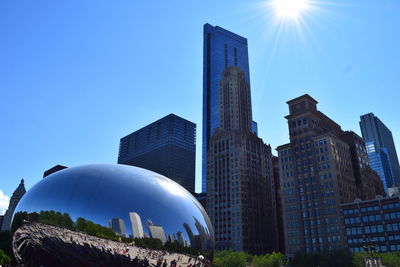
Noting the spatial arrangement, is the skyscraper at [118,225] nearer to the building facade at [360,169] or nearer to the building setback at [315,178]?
the building setback at [315,178]

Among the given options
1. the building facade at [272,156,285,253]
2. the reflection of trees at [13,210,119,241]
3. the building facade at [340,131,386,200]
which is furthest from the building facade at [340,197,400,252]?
the reflection of trees at [13,210,119,241]

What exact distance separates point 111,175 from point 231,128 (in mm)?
129772

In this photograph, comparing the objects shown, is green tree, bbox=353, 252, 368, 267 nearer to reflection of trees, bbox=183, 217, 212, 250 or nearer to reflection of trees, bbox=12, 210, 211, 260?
reflection of trees, bbox=183, 217, 212, 250

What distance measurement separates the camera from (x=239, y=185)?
11975cm

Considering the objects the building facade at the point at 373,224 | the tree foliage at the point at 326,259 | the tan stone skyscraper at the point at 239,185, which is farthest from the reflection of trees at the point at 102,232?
the tan stone skyscraper at the point at 239,185

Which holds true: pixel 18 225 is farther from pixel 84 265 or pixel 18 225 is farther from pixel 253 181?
pixel 253 181

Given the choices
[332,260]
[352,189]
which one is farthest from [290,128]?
[332,260]

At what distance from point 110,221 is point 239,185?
113342 millimetres

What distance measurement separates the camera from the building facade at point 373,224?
81125mm

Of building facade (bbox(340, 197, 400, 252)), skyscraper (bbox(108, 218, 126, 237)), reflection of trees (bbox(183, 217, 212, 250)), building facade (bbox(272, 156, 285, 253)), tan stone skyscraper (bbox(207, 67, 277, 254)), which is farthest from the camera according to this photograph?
building facade (bbox(272, 156, 285, 253))

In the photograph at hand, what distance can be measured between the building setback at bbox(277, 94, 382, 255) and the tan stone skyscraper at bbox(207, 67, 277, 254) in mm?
18115

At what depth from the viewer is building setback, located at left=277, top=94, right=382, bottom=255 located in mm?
92375

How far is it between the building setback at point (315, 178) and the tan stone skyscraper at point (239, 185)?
18.1 m

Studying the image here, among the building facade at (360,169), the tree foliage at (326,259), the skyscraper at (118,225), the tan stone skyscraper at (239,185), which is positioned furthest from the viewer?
the tan stone skyscraper at (239,185)
